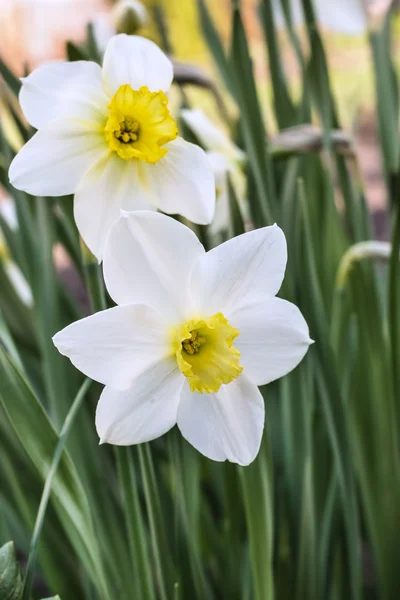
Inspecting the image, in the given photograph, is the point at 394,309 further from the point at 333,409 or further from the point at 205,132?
the point at 205,132

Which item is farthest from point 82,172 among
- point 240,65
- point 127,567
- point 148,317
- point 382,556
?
point 382,556

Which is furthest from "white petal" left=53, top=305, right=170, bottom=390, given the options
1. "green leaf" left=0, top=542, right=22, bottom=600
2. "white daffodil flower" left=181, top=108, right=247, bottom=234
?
"white daffodil flower" left=181, top=108, right=247, bottom=234

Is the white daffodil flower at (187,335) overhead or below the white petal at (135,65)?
below

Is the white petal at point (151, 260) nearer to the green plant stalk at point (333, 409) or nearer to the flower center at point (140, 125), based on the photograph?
the flower center at point (140, 125)

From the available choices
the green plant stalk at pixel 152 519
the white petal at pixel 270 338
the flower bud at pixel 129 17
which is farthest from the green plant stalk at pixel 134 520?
the flower bud at pixel 129 17

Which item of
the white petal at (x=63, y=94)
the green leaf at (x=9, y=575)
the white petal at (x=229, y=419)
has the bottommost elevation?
the green leaf at (x=9, y=575)

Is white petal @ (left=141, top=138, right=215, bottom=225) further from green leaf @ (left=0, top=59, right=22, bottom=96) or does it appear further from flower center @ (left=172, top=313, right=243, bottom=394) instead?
green leaf @ (left=0, top=59, right=22, bottom=96)

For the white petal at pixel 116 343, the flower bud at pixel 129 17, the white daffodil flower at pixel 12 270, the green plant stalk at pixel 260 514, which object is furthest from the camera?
the white daffodil flower at pixel 12 270
